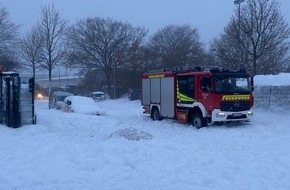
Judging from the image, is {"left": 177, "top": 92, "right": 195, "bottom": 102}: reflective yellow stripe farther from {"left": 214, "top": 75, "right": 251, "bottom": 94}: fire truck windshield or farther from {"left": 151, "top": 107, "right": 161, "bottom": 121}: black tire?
{"left": 151, "top": 107, "right": 161, "bottom": 121}: black tire

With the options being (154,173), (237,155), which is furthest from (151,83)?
(154,173)

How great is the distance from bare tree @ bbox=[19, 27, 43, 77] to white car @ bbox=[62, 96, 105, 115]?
1261cm

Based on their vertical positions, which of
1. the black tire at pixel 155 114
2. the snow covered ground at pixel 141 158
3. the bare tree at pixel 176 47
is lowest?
the snow covered ground at pixel 141 158

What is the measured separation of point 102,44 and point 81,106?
3528 cm

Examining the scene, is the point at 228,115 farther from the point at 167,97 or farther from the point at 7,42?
the point at 7,42

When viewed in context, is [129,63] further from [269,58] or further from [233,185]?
[233,185]

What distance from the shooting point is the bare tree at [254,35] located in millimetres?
31641

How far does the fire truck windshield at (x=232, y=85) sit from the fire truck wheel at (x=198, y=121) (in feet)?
4.85

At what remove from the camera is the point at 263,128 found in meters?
18.0

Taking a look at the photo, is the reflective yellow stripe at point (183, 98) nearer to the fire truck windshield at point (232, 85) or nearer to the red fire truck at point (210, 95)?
the red fire truck at point (210, 95)

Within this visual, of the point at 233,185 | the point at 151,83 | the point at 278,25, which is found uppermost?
the point at 278,25

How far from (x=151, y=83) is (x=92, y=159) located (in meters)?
13.1

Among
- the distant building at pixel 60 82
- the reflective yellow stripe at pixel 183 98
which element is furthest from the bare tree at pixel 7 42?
the distant building at pixel 60 82

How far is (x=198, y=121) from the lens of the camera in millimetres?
19297
